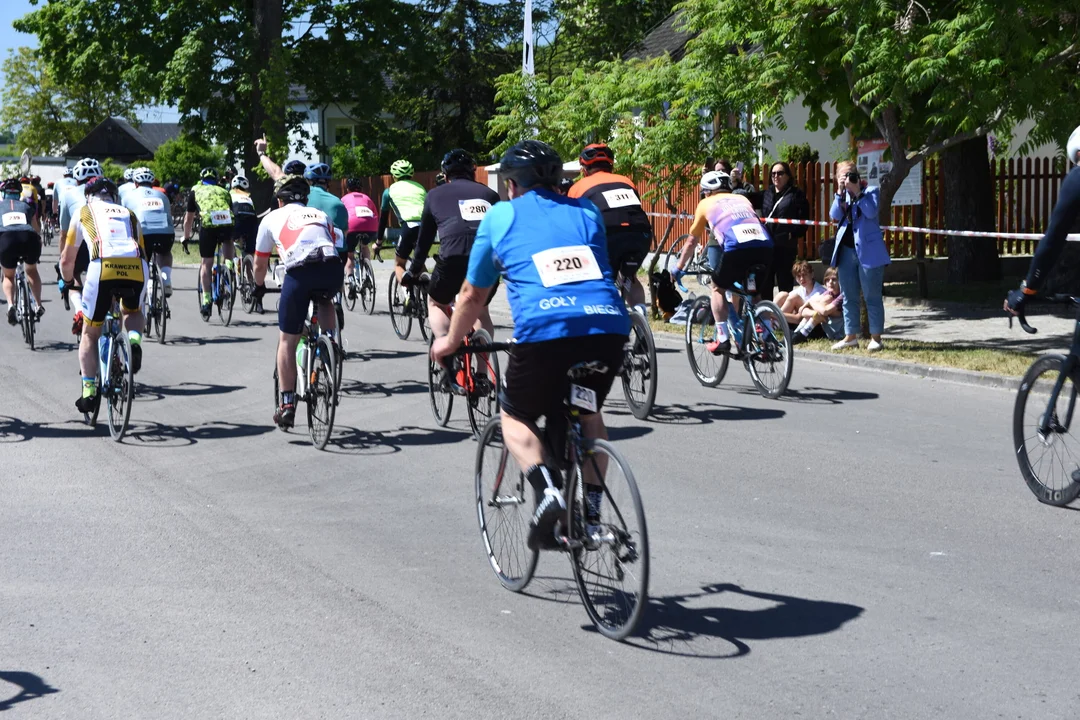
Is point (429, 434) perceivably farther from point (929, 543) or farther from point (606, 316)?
point (606, 316)

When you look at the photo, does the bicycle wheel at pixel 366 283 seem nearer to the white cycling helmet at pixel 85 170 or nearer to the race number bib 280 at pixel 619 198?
the white cycling helmet at pixel 85 170

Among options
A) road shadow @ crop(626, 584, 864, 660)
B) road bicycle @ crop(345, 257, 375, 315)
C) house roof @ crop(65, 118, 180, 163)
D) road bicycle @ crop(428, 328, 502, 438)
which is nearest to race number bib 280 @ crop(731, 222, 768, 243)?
road bicycle @ crop(428, 328, 502, 438)

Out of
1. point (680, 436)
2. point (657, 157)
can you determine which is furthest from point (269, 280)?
point (680, 436)

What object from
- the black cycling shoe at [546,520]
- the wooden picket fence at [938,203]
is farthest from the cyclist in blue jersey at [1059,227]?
the wooden picket fence at [938,203]

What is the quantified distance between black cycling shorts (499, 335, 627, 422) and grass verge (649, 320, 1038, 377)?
740cm

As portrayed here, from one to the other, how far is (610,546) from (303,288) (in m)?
4.73

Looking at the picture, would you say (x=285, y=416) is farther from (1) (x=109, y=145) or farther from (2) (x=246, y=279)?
(1) (x=109, y=145)

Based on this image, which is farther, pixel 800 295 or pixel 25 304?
pixel 25 304

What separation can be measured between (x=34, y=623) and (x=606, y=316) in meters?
2.62

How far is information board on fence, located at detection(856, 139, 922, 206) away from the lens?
649 inches

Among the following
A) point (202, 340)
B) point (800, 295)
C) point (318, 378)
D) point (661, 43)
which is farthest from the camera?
point (661, 43)

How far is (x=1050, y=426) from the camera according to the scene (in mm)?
7422

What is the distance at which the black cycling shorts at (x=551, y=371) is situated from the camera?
17.4ft

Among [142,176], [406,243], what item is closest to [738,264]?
[406,243]
